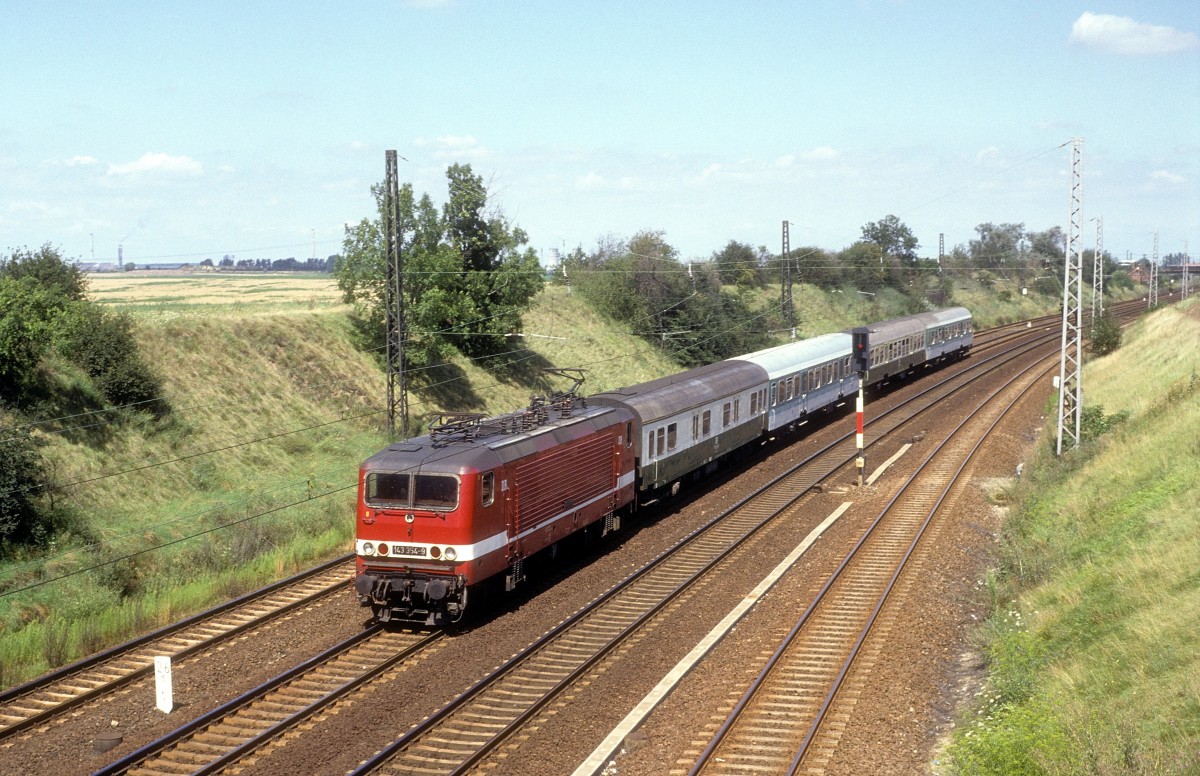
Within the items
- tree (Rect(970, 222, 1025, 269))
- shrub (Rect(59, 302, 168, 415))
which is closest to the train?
shrub (Rect(59, 302, 168, 415))

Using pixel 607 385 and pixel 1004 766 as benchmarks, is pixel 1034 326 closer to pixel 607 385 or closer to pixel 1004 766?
pixel 607 385

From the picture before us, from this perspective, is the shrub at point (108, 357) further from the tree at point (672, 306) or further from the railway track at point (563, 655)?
the tree at point (672, 306)

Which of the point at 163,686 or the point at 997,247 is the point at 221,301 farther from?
the point at 997,247

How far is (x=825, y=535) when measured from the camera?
24.0m

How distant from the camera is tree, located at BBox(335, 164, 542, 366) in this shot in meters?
42.4

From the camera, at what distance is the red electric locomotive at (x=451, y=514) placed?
16.8 metres

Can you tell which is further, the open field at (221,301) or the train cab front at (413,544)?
the open field at (221,301)

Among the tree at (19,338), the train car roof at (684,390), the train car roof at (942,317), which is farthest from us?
the train car roof at (942,317)

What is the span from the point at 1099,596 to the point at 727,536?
30.3 feet

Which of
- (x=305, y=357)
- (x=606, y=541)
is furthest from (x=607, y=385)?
(x=606, y=541)

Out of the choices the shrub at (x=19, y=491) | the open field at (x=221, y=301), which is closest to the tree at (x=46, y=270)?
the open field at (x=221, y=301)

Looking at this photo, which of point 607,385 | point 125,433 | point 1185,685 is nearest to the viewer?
point 1185,685

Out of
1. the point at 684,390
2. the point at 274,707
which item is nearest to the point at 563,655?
the point at 274,707

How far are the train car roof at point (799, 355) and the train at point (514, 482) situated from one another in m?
4.50
